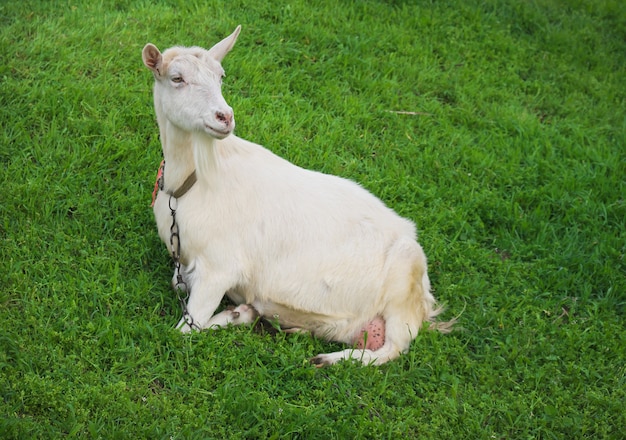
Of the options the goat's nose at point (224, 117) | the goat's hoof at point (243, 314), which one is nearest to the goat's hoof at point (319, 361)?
the goat's hoof at point (243, 314)

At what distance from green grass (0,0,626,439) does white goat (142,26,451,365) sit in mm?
194

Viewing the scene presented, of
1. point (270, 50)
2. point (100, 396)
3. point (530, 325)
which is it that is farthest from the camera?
point (270, 50)

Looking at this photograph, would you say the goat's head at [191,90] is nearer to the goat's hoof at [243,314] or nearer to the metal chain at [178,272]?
the metal chain at [178,272]

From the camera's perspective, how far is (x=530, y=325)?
16.6 ft

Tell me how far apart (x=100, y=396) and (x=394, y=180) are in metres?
2.99

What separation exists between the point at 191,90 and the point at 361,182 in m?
2.06

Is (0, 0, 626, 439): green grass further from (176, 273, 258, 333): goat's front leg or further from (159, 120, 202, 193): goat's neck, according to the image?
(159, 120, 202, 193): goat's neck

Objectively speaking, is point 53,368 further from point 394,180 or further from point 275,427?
point 394,180

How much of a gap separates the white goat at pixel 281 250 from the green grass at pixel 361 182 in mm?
194

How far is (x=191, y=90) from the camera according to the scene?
421 cm

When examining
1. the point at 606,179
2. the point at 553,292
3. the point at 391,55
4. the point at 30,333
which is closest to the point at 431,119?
the point at 391,55

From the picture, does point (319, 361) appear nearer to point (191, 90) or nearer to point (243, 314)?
point (243, 314)

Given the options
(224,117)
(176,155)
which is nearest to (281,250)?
(176,155)

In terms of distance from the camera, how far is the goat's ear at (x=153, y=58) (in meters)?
4.16
